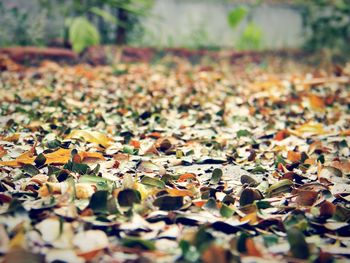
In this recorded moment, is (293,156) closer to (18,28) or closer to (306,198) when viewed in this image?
(306,198)

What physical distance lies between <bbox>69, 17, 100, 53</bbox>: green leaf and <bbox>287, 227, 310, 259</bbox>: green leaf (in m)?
4.53

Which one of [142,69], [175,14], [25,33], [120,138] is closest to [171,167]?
[120,138]

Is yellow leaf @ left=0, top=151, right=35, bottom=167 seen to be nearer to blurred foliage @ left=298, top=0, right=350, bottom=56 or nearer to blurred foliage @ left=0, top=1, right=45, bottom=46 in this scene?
blurred foliage @ left=0, top=1, right=45, bottom=46

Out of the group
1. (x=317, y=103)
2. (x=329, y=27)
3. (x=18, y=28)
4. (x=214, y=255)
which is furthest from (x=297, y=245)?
(x=329, y=27)

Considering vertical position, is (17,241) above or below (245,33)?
below

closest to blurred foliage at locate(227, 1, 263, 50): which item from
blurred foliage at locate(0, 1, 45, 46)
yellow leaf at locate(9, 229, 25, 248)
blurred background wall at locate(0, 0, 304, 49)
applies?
blurred background wall at locate(0, 0, 304, 49)

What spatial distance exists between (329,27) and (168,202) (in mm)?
7239

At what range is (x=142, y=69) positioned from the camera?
4434 millimetres

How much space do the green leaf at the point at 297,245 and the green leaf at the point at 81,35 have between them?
14.9 feet

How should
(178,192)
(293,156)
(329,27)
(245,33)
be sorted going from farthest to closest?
(245,33)
(329,27)
(293,156)
(178,192)

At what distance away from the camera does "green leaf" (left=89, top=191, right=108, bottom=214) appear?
0.98 metres

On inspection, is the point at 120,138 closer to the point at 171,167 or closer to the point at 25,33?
the point at 171,167

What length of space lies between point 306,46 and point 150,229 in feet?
24.9

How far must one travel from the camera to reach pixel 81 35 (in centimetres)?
502
